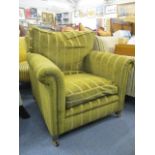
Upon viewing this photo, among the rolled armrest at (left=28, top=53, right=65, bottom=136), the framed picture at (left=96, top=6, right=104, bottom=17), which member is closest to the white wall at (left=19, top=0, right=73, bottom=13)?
the framed picture at (left=96, top=6, right=104, bottom=17)

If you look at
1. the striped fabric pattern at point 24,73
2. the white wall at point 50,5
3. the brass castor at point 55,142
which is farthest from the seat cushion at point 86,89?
the white wall at point 50,5

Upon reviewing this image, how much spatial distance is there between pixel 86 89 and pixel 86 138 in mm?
383

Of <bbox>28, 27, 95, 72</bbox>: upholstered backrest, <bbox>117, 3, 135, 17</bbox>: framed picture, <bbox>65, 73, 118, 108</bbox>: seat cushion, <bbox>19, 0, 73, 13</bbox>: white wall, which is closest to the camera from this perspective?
<bbox>65, 73, 118, 108</bbox>: seat cushion

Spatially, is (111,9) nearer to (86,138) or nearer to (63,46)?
(63,46)

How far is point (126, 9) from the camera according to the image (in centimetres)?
323

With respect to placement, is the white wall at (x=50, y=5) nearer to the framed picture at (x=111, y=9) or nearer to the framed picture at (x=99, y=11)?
the framed picture at (x=99, y=11)

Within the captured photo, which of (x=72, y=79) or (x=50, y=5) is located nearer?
(x=72, y=79)

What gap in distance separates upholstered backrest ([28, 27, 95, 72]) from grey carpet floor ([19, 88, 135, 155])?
0.60 meters

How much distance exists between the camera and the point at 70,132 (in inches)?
58.7

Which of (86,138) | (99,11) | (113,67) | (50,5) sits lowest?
(86,138)

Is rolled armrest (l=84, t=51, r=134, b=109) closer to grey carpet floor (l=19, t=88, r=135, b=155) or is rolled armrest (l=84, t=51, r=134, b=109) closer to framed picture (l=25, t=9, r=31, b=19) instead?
grey carpet floor (l=19, t=88, r=135, b=155)

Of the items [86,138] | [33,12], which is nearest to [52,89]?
[86,138]

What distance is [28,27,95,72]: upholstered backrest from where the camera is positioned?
5.49 feet
